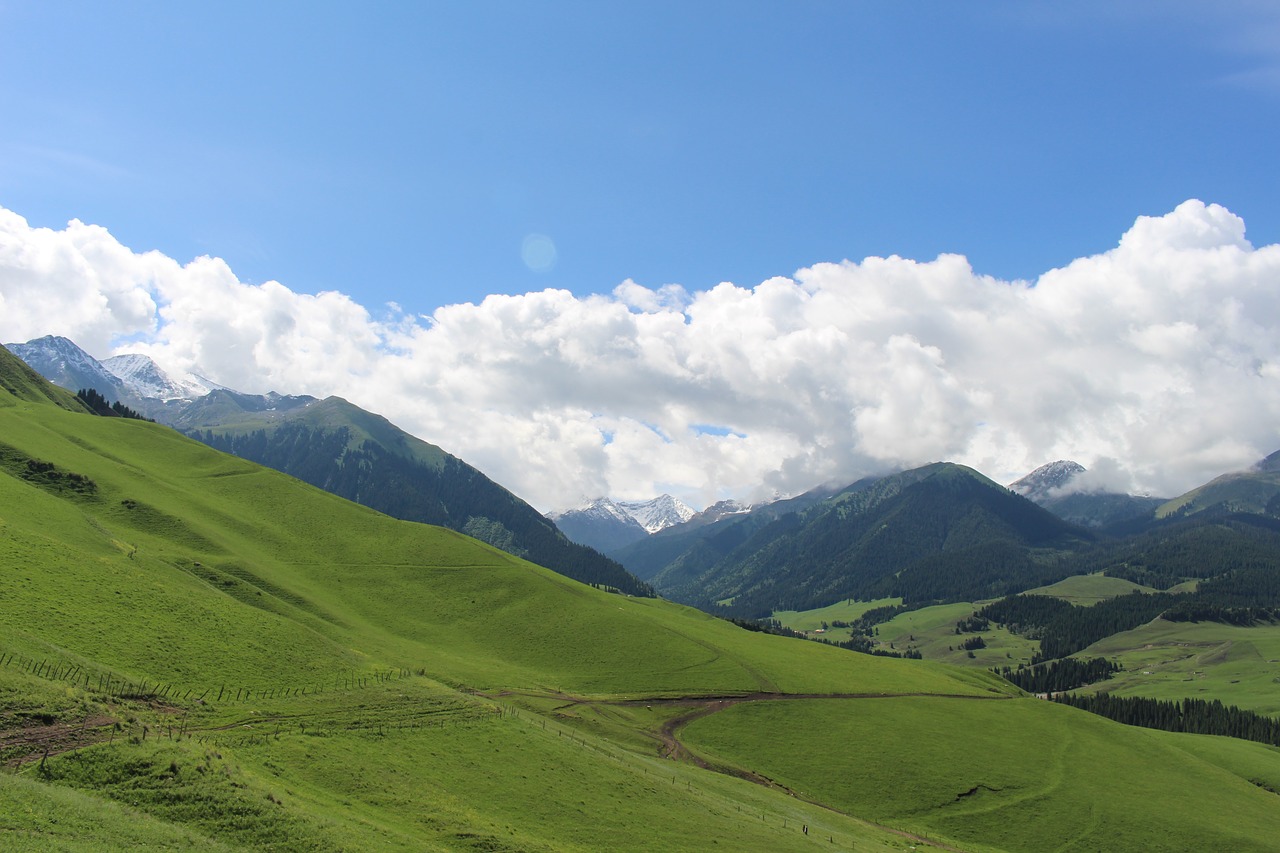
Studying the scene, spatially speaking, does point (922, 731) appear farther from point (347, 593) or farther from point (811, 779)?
point (347, 593)

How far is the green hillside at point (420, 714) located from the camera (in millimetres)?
41281

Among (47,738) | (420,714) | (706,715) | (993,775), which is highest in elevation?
(47,738)

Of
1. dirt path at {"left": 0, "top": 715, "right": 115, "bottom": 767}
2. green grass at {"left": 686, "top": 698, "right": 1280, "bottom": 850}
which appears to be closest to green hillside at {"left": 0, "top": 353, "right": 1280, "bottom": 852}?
dirt path at {"left": 0, "top": 715, "right": 115, "bottom": 767}

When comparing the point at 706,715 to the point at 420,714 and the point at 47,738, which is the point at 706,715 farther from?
the point at 47,738

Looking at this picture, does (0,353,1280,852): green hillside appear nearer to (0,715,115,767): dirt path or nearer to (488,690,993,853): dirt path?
(0,715,115,767): dirt path

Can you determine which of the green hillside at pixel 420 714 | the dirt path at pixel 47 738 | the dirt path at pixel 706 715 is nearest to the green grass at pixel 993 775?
the green hillside at pixel 420 714

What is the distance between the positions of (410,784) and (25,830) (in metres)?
24.1

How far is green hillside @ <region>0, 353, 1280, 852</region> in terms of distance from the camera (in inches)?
1625

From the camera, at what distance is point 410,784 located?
2002 inches

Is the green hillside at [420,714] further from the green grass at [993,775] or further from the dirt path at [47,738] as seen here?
the green grass at [993,775]

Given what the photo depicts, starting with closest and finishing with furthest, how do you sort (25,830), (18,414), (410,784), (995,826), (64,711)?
(25,830) → (64,711) → (410,784) → (995,826) → (18,414)

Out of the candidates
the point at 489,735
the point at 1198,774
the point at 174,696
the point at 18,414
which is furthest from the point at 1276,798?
the point at 18,414

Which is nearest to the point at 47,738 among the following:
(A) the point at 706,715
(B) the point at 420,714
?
(B) the point at 420,714

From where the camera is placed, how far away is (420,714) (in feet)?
216
